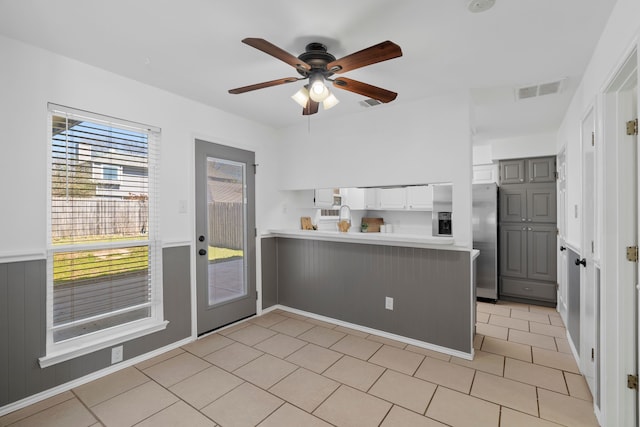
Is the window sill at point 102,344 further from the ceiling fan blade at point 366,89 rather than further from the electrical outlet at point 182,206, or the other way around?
the ceiling fan blade at point 366,89

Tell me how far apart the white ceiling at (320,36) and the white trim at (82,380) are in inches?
95.5

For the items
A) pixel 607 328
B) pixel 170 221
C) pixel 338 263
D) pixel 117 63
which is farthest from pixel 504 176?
pixel 117 63

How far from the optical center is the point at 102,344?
2498 millimetres

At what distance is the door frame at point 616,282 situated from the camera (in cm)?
173

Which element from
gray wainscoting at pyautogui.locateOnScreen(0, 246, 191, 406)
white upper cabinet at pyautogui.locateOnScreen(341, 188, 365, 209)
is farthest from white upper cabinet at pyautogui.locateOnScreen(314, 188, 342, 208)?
gray wainscoting at pyautogui.locateOnScreen(0, 246, 191, 406)

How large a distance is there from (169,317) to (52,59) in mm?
2288

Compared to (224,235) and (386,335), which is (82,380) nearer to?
(224,235)

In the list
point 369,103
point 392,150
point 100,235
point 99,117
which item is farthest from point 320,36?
point 100,235

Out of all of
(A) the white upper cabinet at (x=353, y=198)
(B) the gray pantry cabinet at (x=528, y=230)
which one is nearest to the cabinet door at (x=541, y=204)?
(B) the gray pantry cabinet at (x=528, y=230)

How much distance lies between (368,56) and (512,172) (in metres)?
3.86

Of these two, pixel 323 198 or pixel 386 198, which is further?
pixel 386 198

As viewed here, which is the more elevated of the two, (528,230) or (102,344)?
(528,230)

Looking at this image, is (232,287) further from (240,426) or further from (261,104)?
(261,104)

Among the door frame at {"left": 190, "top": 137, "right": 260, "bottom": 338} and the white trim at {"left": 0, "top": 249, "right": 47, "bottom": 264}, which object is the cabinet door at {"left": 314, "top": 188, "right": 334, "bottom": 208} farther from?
the white trim at {"left": 0, "top": 249, "right": 47, "bottom": 264}
